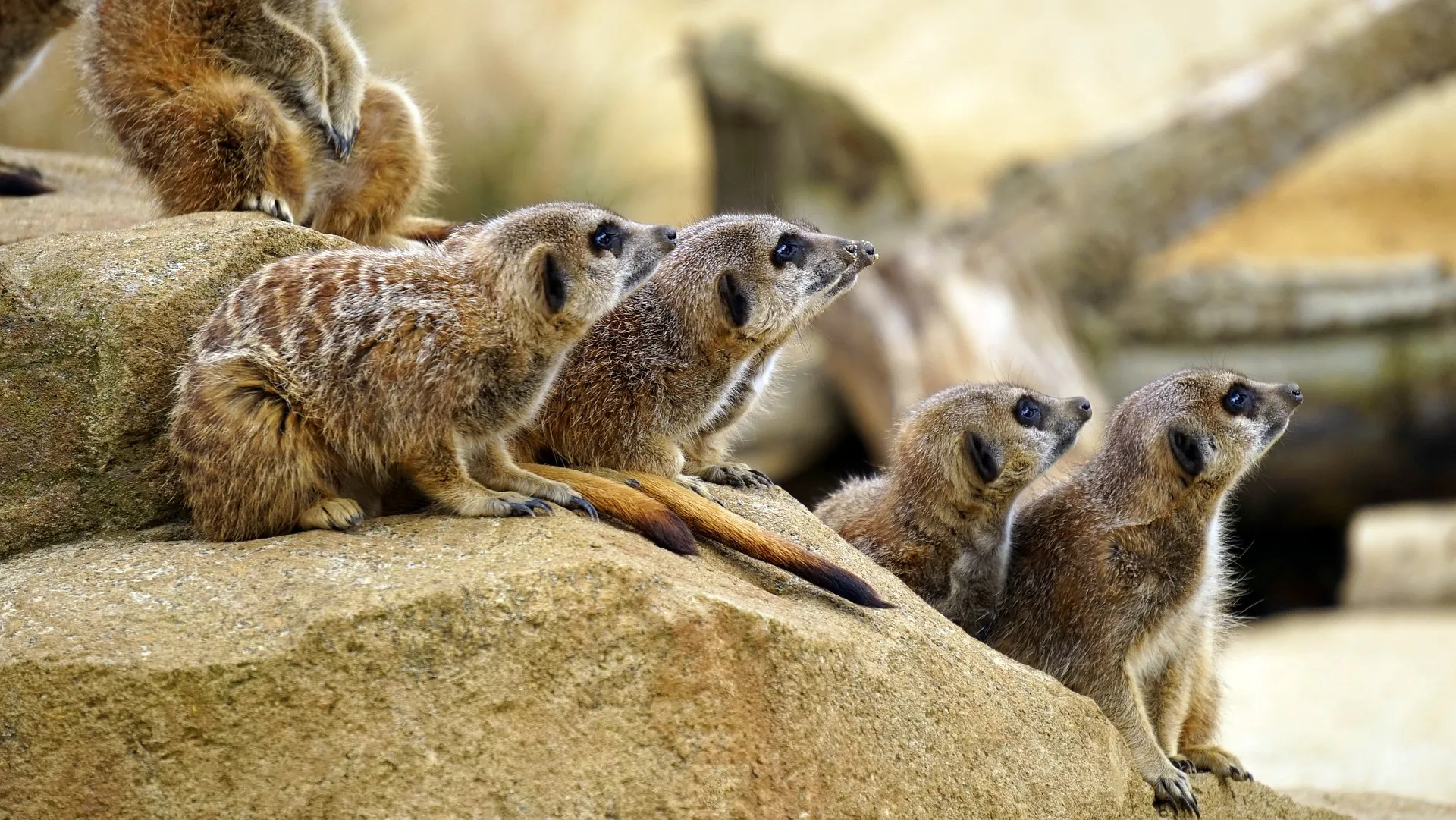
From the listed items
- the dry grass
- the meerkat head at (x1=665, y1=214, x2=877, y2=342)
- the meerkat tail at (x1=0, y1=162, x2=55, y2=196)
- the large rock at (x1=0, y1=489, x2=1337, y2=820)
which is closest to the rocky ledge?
the large rock at (x1=0, y1=489, x2=1337, y2=820)

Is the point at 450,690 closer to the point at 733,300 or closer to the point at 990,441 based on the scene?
the point at 733,300

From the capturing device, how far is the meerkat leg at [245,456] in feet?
11.7

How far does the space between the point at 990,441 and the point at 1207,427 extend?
0.60m

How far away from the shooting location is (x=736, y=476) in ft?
14.9

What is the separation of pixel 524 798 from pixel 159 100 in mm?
2395

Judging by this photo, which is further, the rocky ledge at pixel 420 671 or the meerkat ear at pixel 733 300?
the meerkat ear at pixel 733 300

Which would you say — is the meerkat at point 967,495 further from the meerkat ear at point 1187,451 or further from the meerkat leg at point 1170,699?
the meerkat leg at point 1170,699

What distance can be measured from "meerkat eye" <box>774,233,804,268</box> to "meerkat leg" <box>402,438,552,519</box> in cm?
114

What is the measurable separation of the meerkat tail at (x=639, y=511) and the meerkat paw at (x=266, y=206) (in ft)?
3.86

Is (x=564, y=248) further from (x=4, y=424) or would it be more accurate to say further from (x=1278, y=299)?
(x=1278, y=299)

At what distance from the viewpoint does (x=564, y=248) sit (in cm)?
378

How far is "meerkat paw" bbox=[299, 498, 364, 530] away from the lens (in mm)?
3631

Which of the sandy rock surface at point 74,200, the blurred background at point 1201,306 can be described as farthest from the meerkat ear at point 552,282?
the blurred background at point 1201,306

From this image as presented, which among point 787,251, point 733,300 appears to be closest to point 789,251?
point 787,251
